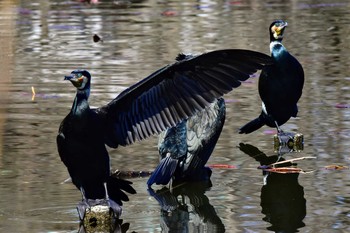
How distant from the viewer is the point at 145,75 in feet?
42.5

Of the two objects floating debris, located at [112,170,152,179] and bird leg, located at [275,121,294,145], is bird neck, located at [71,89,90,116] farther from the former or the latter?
bird leg, located at [275,121,294,145]

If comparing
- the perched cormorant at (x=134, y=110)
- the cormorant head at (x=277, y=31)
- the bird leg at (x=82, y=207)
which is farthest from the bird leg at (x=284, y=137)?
the bird leg at (x=82, y=207)

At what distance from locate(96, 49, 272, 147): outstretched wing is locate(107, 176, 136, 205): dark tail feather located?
246 mm

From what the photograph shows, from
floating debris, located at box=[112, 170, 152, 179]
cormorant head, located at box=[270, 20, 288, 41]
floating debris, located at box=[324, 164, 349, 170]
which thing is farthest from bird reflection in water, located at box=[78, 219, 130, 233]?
cormorant head, located at box=[270, 20, 288, 41]

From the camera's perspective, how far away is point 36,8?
2078 centimetres

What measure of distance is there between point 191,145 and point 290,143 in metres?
1.46

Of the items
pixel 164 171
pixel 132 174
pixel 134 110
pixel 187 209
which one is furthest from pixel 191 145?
pixel 134 110

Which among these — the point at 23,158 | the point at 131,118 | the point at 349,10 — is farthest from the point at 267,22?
the point at 131,118

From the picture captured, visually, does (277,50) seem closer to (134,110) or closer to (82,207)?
(134,110)

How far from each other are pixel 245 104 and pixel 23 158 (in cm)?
283

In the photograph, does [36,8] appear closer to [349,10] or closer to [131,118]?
[349,10]

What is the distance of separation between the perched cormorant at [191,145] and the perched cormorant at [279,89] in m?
1.34

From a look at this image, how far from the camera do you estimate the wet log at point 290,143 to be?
9586 millimetres

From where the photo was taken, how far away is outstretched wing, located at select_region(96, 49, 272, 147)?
23.8 ft
